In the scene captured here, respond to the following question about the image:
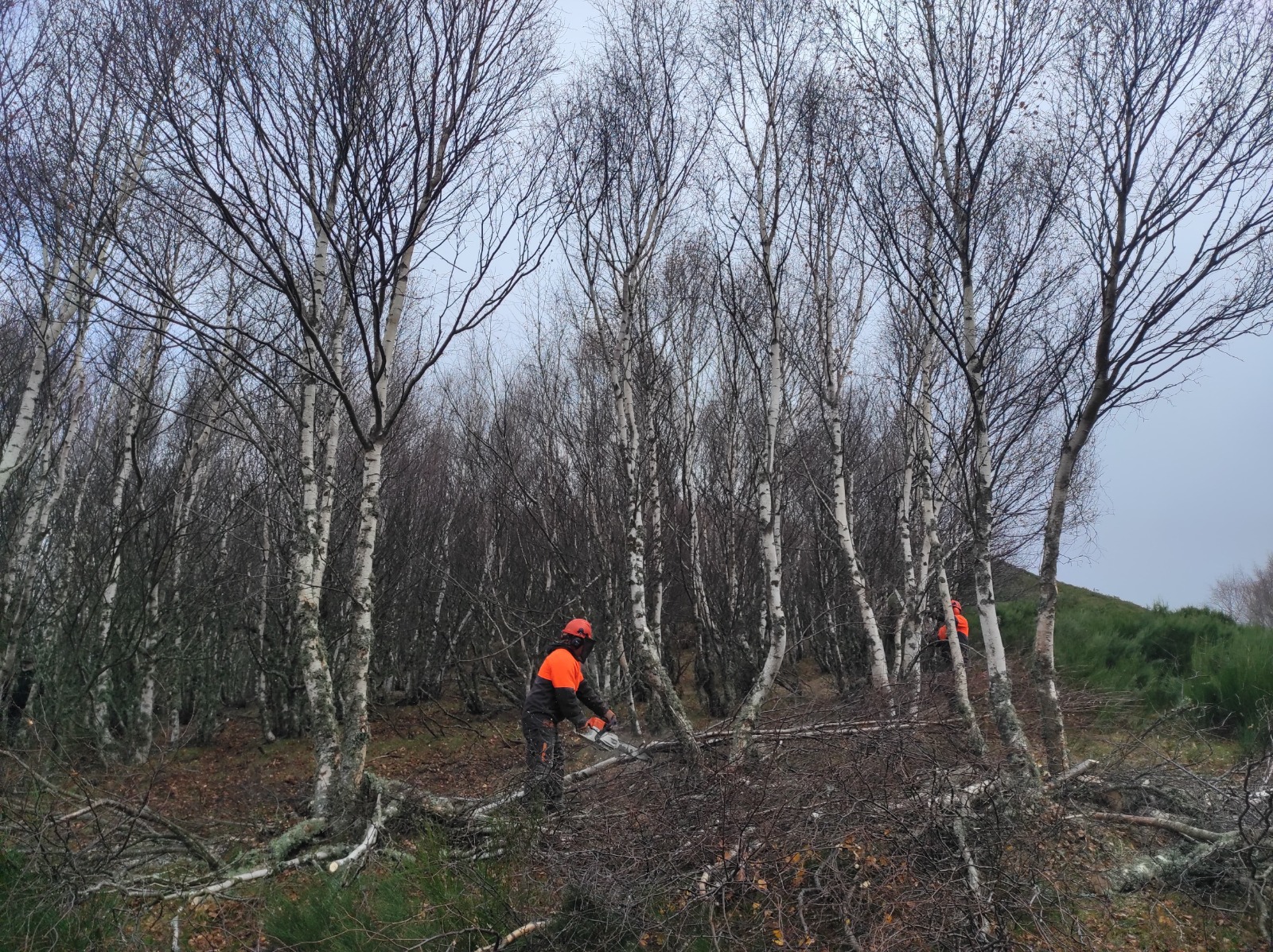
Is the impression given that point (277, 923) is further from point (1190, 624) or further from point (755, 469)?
point (1190, 624)

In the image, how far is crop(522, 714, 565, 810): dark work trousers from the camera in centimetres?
535

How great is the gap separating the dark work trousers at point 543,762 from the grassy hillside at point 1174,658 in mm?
4803

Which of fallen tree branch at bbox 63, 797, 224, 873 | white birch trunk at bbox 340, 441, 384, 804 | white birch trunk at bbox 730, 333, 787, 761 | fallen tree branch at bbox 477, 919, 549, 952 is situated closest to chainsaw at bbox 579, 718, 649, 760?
white birch trunk at bbox 730, 333, 787, 761

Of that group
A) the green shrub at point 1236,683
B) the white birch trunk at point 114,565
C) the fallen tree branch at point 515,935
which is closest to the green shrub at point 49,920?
the fallen tree branch at point 515,935

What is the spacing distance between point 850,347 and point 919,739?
545 cm

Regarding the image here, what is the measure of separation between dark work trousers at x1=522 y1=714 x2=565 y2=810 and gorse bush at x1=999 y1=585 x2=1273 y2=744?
16.1 feet

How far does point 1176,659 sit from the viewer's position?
10.1 metres

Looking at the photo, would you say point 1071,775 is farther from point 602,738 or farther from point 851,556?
point 602,738

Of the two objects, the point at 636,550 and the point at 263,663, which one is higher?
the point at 636,550

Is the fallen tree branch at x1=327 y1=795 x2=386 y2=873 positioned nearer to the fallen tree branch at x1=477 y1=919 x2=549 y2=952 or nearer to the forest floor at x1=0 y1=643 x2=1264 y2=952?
the forest floor at x1=0 y1=643 x2=1264 y2=952

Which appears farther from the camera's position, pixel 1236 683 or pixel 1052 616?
pixel 1236 683

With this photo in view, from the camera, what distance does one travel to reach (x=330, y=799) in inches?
217

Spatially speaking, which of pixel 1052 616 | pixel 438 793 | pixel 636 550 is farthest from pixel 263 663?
pixel 1052 616

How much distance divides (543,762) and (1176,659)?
8563mm
